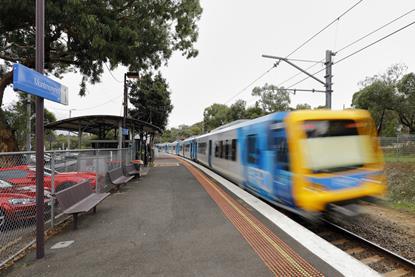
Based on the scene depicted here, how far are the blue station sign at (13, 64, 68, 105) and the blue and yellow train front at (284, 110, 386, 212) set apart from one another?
14.3 feet

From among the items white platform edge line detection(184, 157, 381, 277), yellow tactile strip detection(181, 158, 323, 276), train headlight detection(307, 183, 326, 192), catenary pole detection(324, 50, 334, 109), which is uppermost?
catenary pole detection(324, 50, 334, 109)

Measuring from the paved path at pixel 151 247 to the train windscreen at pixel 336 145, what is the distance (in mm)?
2249

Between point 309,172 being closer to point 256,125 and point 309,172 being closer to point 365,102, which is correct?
point 256,125

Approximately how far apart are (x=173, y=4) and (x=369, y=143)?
1015cm

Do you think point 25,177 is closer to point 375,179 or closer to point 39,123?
point 39,123

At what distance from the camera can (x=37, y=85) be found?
367 cm

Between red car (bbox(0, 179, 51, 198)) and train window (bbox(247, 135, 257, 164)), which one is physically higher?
train window (bbox(247, 135, 257, 164))

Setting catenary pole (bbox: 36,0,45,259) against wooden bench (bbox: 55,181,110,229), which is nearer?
catenary pole (bbox: 36,0,45,259)

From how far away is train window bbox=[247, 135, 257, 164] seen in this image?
7789 millimetres

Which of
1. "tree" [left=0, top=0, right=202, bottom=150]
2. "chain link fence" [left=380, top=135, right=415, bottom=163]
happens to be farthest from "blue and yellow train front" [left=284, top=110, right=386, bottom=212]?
"chain link fence" [left=380, top=135, right=415, bottom=163]

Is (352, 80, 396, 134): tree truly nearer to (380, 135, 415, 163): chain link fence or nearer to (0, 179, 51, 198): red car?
(380, 135, 415, 163): chain link fence

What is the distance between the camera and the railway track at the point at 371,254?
4023mm

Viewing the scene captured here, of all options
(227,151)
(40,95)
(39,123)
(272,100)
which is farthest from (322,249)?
(272,100)

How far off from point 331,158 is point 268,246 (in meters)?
2.37
